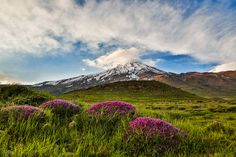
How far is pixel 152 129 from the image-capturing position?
23.6 feet

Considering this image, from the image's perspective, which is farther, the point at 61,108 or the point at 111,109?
the point at 61,108

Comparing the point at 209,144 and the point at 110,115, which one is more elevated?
the point at 110,115

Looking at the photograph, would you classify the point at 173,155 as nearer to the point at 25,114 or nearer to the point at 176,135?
the point at 176,135

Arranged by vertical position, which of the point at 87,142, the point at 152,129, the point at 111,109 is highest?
→ the point at 111,109

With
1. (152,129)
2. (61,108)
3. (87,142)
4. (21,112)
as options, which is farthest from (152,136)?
(61,108)

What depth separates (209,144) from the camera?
7.73m

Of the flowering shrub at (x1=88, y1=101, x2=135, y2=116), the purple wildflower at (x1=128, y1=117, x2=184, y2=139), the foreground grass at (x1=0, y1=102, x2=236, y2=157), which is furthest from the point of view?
the flowering shrub at (x1=88, y1=101, x2=135, y2=116)

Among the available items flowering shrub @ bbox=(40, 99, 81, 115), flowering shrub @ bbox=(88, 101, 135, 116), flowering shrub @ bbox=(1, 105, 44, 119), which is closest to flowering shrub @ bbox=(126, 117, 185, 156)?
flowering shrub @ bbox=(88, 101, 135, 116)

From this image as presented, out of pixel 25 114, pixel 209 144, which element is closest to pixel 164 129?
pixel 209 144

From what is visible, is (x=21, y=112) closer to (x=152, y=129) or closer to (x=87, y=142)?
(x=87, y=142)

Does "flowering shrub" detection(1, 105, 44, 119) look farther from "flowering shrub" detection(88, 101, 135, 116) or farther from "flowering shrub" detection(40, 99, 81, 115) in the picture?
"flowering shrub" detection(88, 101, 135, 116)

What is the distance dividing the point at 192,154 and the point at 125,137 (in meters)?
1.77

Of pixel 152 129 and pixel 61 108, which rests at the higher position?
pixel 61 108

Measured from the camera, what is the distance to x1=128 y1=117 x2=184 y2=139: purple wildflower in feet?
23.0
